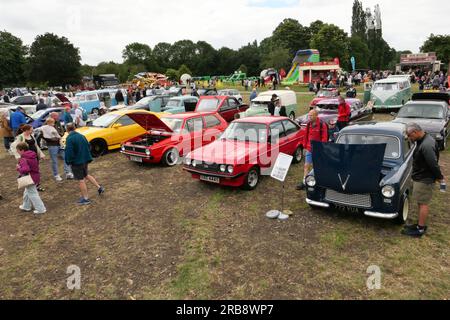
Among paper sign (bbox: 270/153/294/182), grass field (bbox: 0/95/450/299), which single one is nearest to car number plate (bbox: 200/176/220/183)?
grass field (bbox: 0/95/450/299)

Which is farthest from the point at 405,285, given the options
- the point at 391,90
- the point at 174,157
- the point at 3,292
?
the point at 391,90

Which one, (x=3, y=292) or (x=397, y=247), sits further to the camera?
(x=397, y=247)

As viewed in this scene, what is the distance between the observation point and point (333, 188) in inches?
225

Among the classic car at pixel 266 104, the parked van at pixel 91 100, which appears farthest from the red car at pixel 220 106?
the parked van at pixel 91 100

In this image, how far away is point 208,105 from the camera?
47.2 feet

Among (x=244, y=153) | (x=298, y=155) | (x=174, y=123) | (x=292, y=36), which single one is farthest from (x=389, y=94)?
(x=292, y=36)

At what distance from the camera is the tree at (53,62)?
58.4 m

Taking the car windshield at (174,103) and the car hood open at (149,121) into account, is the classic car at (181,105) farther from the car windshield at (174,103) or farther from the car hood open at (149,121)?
the car hood open at (149,121)

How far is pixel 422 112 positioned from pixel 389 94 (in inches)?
315

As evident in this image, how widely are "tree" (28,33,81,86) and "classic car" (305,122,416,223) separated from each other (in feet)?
214

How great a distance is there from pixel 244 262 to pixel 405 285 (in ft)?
7.25

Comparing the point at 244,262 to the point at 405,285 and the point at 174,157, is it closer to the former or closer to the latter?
the point at 405,285

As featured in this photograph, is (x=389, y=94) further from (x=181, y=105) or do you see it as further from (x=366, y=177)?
(x=366, y=177)

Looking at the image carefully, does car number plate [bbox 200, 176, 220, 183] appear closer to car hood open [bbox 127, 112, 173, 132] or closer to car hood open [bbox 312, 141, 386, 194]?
car hood open [bbox 312, 141, 386, 194]
